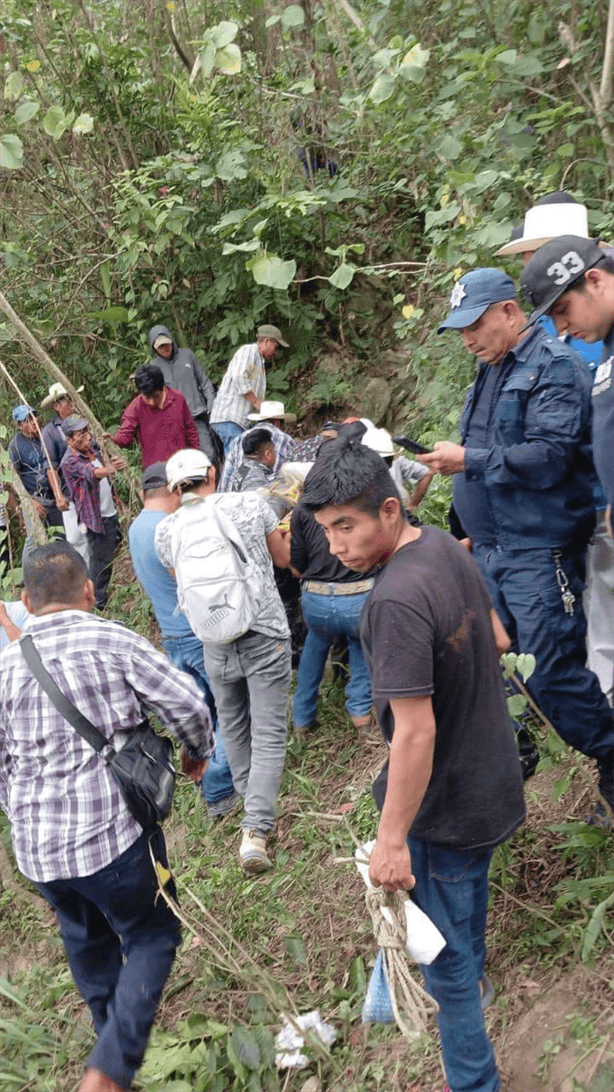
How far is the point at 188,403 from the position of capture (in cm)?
860

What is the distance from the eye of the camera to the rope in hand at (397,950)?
2.43 m

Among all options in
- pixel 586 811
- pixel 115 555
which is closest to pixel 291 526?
pixel 586 811

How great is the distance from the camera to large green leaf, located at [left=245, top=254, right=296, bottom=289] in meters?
7.04

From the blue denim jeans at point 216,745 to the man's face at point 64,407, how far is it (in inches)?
137

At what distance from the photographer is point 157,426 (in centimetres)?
812

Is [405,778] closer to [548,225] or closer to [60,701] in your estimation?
[60,701]

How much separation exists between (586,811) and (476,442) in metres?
1.59

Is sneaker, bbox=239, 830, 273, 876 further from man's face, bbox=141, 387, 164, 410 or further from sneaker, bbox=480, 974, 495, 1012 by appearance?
man's face, bbox=141, 387, 164, 410

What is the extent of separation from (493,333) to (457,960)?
7.44ft

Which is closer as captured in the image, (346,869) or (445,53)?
(346,869)

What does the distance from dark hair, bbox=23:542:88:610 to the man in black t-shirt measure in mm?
1073

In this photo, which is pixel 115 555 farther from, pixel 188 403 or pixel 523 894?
pixel 523 894

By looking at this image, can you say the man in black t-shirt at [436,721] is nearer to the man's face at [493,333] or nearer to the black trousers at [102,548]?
the man's face at [493,333]

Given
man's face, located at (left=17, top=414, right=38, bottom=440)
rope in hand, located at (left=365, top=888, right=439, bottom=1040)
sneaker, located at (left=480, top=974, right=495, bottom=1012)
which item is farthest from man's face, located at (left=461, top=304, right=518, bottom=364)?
man's face, located at (left=17, top=414, right=38, bottom=440)
